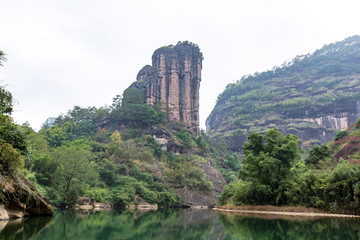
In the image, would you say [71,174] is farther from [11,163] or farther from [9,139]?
[11,163]

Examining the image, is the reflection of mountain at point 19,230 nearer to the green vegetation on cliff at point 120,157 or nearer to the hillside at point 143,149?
the green vegetation on cliff at point 120,157

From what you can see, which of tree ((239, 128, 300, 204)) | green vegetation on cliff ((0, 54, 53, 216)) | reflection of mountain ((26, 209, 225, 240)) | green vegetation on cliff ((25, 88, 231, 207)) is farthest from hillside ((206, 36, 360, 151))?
green vegetation on cliff ((0, 54, 53, 216))

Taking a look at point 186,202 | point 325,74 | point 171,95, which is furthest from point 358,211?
point 325,74

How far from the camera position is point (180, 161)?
5716cm

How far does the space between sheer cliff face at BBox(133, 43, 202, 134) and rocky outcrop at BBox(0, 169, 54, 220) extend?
51715 millimetres

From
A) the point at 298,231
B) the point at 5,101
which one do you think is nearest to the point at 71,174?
the point at 5,101

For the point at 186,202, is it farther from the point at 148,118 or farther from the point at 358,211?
the point at 358,211

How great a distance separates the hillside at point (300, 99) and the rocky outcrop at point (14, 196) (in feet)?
269

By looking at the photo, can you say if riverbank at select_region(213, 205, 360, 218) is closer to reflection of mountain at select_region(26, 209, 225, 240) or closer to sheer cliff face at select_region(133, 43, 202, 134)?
reflection of mountain at select_region(26, 209, 225, 240)

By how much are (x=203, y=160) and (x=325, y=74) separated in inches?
3132

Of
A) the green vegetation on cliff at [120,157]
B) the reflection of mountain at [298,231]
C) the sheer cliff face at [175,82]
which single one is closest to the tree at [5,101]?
the green vegetation on cliff at [120,157]

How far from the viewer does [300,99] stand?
100 m

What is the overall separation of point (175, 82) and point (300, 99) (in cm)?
4868

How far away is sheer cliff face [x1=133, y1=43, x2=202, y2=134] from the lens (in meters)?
71.4
